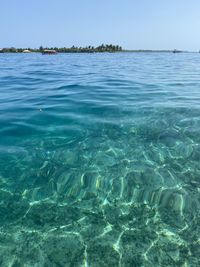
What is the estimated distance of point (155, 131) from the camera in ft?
32.7

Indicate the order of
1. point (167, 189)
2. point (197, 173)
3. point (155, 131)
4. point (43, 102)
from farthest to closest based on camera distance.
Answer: point (43, 102) < point (155, 131) < point (197, 173) < point (167, 189)

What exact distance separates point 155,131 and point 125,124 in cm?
123

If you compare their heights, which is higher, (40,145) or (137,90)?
(40,145)

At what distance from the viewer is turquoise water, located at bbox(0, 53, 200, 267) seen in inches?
199

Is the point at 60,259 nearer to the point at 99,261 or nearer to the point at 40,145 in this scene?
the point at 99,261

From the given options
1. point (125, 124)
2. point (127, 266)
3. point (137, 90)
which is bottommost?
point (137, 90)

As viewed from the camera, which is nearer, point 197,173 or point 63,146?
point 197,173

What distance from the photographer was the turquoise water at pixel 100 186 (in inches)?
199

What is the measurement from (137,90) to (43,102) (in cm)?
613

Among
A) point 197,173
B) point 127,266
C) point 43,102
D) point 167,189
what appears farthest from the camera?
point 43,102

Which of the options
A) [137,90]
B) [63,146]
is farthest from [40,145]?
[137,90]

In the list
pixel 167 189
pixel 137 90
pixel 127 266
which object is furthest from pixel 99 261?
pixel 137 90

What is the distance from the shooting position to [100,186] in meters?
6.90

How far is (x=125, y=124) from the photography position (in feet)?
35.0
